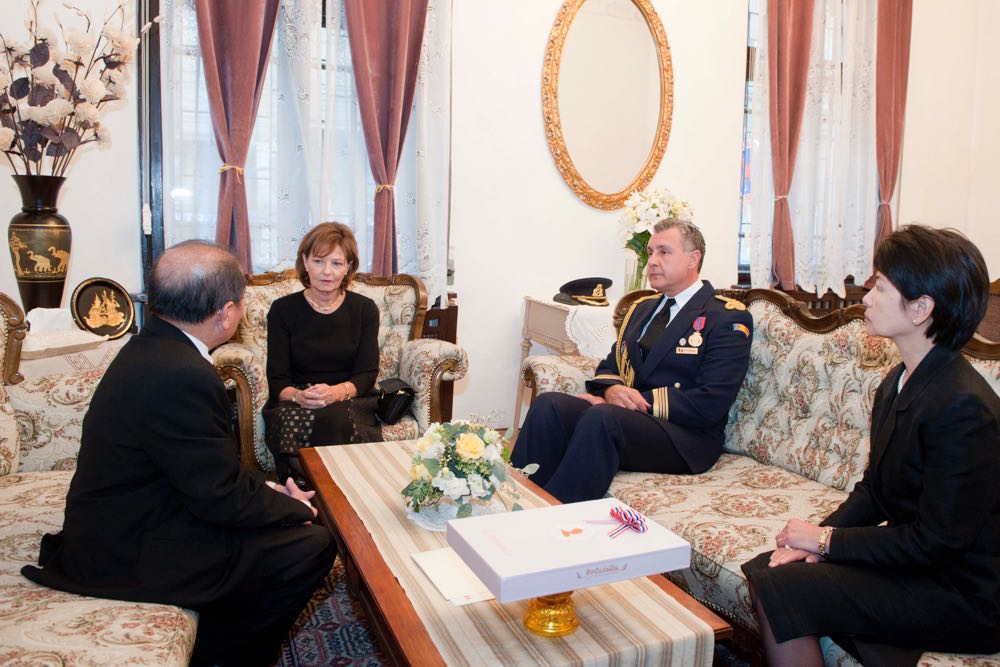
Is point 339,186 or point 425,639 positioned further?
point 339,186

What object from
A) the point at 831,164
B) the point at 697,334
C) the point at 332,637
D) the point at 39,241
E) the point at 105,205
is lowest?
the point at 332,637

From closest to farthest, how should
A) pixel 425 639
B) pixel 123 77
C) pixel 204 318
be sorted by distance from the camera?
pixel 425 639 < pixel 204 318 < pixel 123 77

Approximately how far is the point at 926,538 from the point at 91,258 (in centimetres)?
355

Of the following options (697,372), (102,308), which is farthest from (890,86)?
(102,308)

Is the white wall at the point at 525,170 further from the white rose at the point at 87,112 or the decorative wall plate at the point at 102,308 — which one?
the white rose at the point at 87,112

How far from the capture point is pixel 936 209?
554 cm

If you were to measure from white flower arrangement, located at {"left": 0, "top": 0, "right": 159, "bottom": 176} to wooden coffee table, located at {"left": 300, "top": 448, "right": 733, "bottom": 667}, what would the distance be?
1.79 m

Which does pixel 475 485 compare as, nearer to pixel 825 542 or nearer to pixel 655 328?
pixel 825 542

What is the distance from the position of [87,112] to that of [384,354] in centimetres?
157

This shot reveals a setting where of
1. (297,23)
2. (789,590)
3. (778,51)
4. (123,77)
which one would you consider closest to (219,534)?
(789,590)

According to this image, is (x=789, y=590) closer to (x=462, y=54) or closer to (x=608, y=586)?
(x=608, y=586)

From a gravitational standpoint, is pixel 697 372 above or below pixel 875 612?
above

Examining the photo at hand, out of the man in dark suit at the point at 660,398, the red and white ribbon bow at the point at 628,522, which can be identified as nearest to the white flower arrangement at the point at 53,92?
the man in dark suit at the point at 660,398

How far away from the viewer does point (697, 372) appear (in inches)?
110
